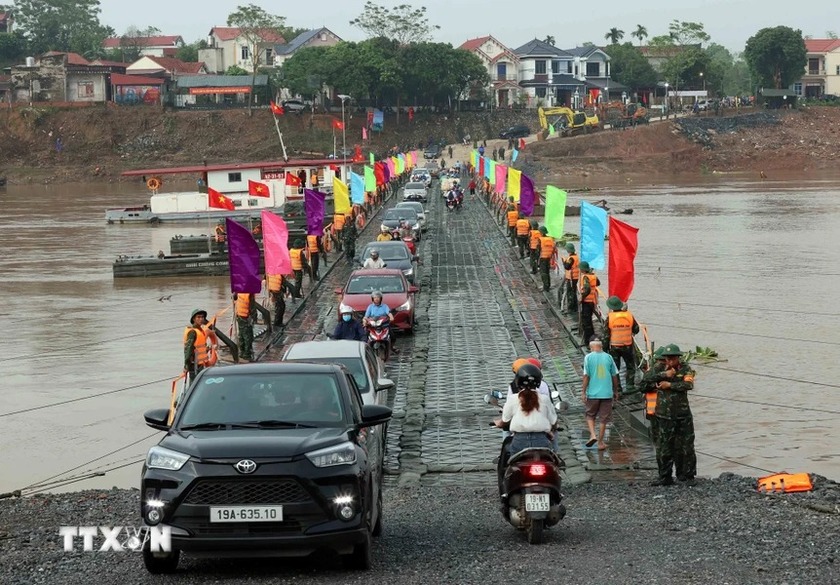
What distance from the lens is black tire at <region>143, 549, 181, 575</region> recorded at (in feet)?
28.5

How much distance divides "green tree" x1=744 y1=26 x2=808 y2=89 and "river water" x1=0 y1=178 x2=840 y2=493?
8133cm

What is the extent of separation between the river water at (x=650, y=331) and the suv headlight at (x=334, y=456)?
6.99 m

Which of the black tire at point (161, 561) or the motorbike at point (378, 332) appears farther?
the motorbike at point (378, 332)

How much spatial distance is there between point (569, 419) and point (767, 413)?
12.8ft

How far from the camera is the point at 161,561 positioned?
344 inches

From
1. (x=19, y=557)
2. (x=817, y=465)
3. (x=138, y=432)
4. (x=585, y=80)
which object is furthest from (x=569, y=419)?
(x=585, y=80)

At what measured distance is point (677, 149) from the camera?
115 meters

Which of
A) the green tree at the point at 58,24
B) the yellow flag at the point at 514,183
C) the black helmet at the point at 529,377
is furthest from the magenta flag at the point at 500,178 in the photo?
the green tree at the point at 58,24

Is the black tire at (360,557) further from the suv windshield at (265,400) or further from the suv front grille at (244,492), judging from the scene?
the suv windshield at (265,400)

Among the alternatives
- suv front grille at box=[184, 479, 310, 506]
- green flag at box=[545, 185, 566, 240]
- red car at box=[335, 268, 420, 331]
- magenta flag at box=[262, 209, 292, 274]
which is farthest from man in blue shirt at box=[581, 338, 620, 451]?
green flag at box=[545, 185, 566, 240]

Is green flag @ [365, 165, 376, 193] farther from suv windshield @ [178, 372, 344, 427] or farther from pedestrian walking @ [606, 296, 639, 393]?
suv windshield @ [178, 372, 344, 427]

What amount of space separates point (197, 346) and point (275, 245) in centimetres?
824

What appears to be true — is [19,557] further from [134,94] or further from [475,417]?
[134,94]

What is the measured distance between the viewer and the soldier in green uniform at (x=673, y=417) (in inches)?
481
